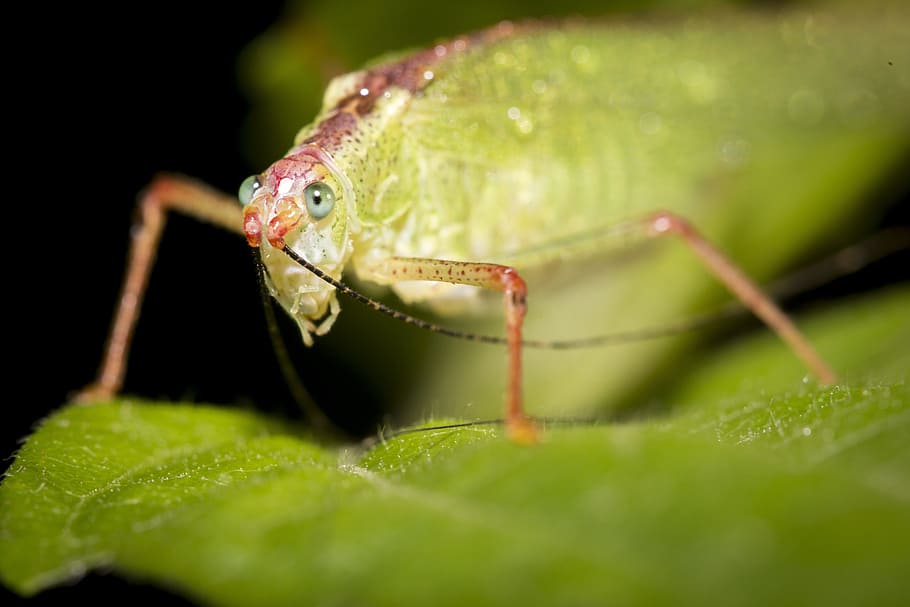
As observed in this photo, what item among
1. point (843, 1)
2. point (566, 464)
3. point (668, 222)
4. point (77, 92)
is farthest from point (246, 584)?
point (843, 1)

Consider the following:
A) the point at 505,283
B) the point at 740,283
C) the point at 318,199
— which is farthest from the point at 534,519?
the point at 740,283

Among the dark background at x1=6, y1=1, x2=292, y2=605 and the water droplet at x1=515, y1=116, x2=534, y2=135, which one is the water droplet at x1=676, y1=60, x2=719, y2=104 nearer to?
the water droplet at x1=515, y1=116, x2=534, y2=135

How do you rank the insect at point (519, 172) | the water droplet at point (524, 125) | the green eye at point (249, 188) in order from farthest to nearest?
1. the water droplet at point (524, 125)
2. the insect at point (519, 172)
3. the green eye at point (249, 188)

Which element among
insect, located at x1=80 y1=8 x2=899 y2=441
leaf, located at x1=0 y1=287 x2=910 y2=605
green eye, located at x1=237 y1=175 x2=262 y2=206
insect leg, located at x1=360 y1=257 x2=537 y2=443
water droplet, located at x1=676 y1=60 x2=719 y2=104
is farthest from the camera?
water droplet, located at x1=676 y1=60 x2=719 y2=104

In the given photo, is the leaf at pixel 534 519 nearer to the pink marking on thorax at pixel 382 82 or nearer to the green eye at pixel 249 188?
the green eye at pixel 249 188

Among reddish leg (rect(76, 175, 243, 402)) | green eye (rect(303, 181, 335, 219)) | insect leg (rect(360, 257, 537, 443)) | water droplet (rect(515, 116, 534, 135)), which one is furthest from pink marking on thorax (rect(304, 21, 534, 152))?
reddish leg (rect(76, 175, 243, 402))

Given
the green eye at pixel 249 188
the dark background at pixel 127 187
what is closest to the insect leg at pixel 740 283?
the dark background at pixel 127 187

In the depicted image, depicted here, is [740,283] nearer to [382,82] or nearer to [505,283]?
[505,283]
